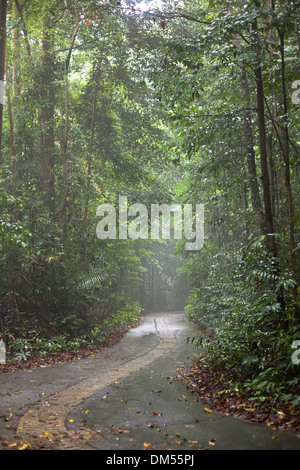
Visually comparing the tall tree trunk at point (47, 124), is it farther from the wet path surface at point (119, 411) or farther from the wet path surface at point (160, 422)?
the wet path surface at point (160, 422)

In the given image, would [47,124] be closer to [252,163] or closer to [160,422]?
[252,163]

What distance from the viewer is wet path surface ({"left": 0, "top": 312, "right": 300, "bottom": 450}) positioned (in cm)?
434

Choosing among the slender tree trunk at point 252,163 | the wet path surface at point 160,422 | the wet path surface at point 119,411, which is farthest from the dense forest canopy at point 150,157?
the wet path surface at point 119,411

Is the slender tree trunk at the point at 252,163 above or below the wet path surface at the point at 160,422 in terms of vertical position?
above

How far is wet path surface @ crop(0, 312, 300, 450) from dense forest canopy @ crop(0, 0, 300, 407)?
0.93 m

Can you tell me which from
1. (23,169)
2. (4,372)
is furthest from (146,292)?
(4,372)

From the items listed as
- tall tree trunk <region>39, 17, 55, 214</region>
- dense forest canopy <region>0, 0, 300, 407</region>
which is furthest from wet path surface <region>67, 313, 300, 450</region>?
tall tree trunk <region>39, 17, 55, 214</region>

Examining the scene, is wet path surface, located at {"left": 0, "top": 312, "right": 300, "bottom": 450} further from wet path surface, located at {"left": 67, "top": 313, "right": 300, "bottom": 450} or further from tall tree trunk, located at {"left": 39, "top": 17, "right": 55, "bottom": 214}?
tall tree trunk, located at {"left": 39, "top": 17, "right": 55, "bottom": 214}

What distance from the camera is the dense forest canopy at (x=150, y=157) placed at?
6.60 meters

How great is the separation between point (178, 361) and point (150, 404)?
3739mm

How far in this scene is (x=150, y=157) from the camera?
1678cm

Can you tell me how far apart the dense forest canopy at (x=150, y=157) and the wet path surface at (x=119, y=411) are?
0.93m

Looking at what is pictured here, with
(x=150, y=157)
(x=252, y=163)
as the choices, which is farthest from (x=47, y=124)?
(x=252, y=163)
